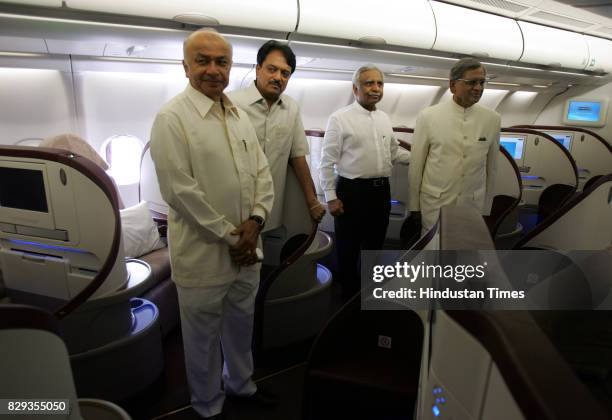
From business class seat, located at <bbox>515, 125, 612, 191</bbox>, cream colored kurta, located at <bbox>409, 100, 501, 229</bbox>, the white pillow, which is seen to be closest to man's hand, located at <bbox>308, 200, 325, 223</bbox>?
cream colored kurta, located at <bbox>409, 100, 501, 229</bbox>

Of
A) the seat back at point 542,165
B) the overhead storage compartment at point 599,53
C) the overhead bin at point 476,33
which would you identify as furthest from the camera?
the overhead storage compartment at point 599,53

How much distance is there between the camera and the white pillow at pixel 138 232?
2.74m

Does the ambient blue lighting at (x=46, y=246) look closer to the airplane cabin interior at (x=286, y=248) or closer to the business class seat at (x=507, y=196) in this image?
the airplane cabin interior at (x=286, y=248)

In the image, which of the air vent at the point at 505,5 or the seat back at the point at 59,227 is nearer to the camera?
the seat back at the point at 59,227

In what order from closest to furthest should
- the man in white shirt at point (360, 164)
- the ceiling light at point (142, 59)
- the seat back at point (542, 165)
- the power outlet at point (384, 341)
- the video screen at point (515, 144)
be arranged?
the power outlet at point (384, 341) < the man in white shirt at point (360, 164) < the ceiling light at point (142, 59) < the seat back at point (542, 165) < the video screen at point (515, 144)

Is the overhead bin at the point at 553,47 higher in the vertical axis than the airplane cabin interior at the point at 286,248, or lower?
higher

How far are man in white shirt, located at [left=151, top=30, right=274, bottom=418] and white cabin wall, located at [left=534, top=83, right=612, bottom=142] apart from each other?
7979 millimetres

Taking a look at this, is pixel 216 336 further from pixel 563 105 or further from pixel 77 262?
pixel 563 105

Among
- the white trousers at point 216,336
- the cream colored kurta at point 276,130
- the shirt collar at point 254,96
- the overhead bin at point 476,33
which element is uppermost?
the overhead bin at point 476,33

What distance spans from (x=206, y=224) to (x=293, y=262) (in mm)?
844

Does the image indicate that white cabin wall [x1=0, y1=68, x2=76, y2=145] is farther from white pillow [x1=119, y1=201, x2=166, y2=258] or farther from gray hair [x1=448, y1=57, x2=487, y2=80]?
gray hair [x1=448, y1=57, x2=487, y2=80]

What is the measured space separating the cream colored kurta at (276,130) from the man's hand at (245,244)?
574 mm

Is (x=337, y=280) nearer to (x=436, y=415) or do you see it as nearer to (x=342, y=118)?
(x=342, y=118)

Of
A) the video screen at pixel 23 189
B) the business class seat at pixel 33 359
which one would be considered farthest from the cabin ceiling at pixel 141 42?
the business class seat at pixel 33 359
